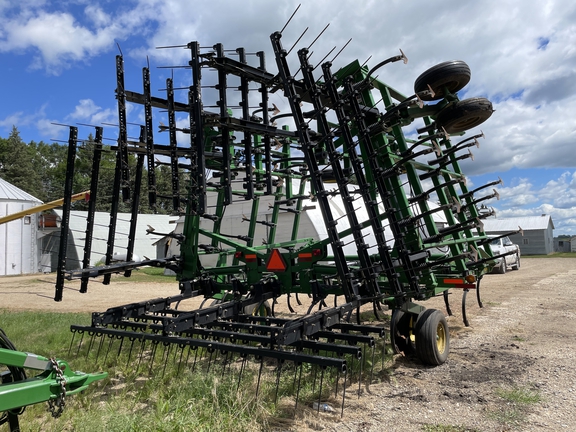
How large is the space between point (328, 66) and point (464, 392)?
168 inches

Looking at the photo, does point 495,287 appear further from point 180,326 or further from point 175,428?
point 175,428

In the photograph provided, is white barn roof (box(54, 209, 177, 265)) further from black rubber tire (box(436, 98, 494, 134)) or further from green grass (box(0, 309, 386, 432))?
black rubber tire (box(436, 98, 494, 134))

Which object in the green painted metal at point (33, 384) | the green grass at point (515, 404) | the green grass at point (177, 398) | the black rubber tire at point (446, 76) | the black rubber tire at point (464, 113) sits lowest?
the green grass at point (515, 404)

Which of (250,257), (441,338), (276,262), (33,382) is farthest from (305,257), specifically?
(33,382)

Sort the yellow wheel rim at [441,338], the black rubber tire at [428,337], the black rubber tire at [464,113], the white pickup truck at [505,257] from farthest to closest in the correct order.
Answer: the white pickup truck at [505,257] → the yellow wheel rim at [441,338] → the black rubber tire at [464,113] → the black rubber tire at [428,337]

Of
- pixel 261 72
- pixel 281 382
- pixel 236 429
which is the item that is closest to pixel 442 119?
pixel 261 72

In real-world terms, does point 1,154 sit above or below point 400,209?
above

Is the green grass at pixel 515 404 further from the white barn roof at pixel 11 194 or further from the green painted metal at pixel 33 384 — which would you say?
the white barn roof at pixel 11 194

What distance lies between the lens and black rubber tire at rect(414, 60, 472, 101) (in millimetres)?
6199

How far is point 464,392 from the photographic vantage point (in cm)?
503

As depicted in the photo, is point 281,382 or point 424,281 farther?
point 424,281

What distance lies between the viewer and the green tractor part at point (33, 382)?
2.62 m

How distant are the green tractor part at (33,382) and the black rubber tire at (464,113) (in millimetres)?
5199

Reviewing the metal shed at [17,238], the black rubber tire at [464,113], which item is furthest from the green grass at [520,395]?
the metal shed at [17,238]
